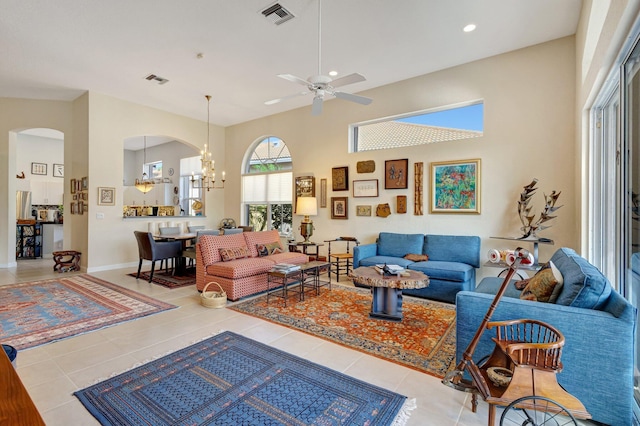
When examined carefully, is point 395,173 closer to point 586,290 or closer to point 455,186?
point 455,186

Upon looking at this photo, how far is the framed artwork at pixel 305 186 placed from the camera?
6.62 meters

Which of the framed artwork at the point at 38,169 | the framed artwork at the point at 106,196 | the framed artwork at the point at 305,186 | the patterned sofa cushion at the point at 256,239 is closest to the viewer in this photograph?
the patterned sofa cushion at the point at 256,239

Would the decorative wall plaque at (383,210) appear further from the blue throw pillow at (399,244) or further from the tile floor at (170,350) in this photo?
the tile floor at (170,350)

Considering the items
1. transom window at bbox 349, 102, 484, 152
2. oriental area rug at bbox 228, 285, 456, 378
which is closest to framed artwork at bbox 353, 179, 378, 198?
transom window at bbox 349, 102, 484, 152

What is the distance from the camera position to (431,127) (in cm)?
521

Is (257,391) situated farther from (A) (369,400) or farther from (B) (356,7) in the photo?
(B) (356,7)

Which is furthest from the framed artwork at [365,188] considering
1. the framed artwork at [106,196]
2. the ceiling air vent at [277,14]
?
the framed artwork at [106,196]

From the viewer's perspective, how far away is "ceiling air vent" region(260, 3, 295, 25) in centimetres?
343

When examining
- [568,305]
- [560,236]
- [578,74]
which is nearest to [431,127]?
[578,74]

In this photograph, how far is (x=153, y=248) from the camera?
5.16 m

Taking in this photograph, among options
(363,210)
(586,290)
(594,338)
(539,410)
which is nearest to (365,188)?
(363,210)

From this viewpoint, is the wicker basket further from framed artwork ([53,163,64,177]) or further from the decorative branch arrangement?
framed artwork ([53,163,64,177])

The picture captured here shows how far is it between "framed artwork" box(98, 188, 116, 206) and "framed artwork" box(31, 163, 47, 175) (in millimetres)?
5158

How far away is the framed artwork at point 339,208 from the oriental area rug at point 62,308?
3.40 m
